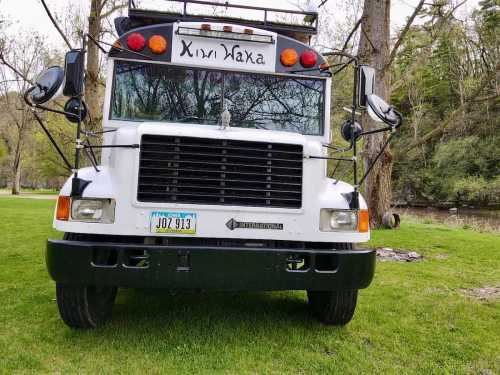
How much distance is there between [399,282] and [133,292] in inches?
133

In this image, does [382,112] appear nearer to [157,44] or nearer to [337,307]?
[337,307]

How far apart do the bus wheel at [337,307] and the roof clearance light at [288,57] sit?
2.08m

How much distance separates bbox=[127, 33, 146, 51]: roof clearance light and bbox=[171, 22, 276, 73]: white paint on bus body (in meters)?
0.28

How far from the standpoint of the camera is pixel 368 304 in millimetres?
4703

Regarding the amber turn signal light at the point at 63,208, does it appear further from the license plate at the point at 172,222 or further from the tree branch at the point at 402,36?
the tree branch at the point at 402,36

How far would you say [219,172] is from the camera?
329 centimetres

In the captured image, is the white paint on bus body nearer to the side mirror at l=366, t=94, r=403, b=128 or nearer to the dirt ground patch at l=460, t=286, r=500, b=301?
the side mirror at l=366, t=94, r=403, b=128

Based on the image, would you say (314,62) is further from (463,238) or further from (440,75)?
(440,75)

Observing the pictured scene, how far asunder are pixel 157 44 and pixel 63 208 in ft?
5.58

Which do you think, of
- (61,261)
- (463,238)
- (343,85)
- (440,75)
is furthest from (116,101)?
(440,75)

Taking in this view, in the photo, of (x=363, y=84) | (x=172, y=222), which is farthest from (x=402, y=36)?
(x=172, y=222)

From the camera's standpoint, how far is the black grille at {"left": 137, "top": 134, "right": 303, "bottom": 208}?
10.6ft

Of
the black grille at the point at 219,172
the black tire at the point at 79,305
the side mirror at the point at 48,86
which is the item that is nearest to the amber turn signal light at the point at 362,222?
the black grille at the point at 219,172

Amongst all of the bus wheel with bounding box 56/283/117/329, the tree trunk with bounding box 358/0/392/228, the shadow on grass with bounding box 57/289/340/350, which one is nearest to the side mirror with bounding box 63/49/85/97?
the bus wheel with bounding box 56/283/117/329
